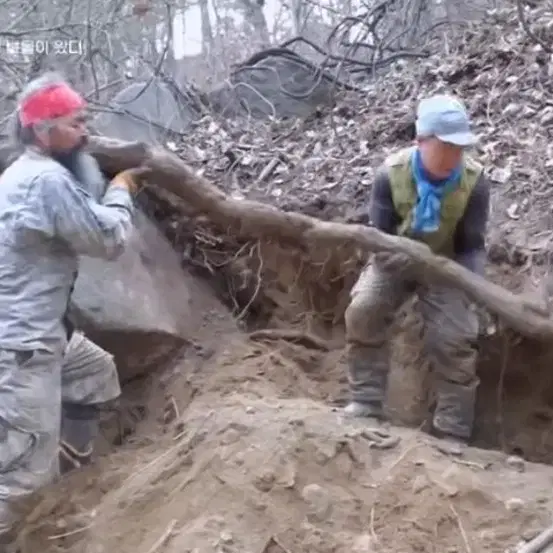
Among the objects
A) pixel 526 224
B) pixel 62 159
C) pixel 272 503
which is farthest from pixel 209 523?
pixel 526 224

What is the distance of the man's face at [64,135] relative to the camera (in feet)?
14.3

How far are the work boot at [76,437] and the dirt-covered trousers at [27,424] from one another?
0.90 ft

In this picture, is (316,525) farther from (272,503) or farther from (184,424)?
(184,424)

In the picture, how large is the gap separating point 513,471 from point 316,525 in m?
0.96

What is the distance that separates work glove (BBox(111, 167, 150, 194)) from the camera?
474 cm

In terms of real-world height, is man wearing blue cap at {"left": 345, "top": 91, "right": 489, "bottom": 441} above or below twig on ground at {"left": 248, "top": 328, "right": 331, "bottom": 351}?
above

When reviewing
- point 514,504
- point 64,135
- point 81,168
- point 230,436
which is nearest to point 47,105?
point 64,135

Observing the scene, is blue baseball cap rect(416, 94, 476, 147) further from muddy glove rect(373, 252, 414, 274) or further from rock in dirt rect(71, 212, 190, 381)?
rock in dirt rect(71, 212, 190, 381)

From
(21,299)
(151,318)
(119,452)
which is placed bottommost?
(119,452)

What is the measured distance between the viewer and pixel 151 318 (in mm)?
5645

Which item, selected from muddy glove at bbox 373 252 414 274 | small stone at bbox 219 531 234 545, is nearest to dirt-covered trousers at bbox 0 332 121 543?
small stone at bbox 219 531 234 545

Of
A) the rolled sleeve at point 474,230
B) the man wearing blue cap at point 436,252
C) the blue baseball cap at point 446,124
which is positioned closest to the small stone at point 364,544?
the man wearing blue cap at point 436,252

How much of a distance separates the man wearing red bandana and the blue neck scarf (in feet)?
4.46

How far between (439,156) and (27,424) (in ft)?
7.35
